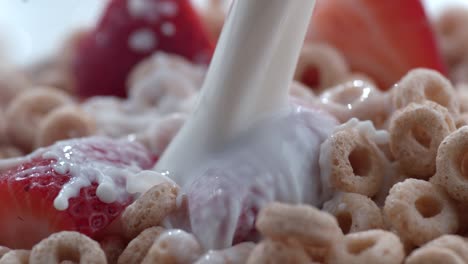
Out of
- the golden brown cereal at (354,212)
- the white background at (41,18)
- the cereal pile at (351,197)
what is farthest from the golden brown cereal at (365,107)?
the white background at (41,18)

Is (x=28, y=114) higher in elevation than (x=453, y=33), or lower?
lower

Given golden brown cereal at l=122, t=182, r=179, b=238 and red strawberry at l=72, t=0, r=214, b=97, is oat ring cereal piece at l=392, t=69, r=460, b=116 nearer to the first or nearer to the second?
golden brown cereal at l=122, t=182, r=179, b=238

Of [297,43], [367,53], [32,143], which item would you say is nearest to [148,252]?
[297,43]

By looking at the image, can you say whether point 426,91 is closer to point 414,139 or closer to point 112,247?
point 414,139

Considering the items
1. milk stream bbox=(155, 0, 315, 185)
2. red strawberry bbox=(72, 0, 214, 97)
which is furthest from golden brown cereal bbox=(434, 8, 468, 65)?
milk stream bbox=(155, 0, 315, 185)

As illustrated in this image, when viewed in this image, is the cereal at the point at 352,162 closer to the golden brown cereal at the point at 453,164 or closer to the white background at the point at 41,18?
the golden brown cereal at the point at 453,164

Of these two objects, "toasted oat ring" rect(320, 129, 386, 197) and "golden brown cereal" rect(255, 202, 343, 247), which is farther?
"toasted oat ring" rect(320, 129, 386, 197)

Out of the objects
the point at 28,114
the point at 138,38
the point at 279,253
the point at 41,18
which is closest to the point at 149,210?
the point at 279,253
